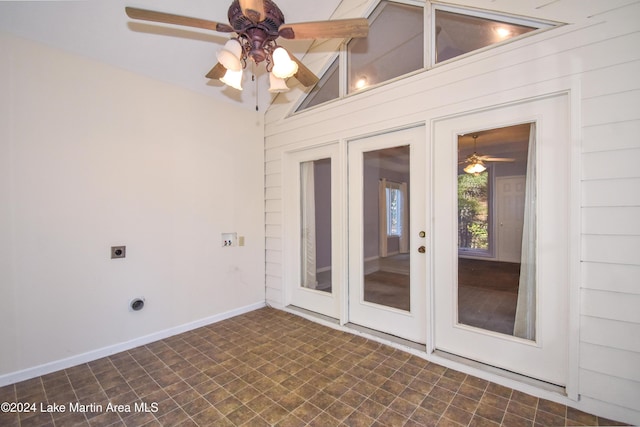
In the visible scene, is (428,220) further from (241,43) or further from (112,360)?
(112,360)

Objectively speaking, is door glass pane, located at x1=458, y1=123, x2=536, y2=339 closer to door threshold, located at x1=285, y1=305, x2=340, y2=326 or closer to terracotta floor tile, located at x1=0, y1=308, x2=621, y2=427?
terracotta floor tile, located at x1=0, y1=308, x2=621, y2=427

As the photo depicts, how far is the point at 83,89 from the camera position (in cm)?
245

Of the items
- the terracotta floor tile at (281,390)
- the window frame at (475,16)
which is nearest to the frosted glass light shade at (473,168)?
the window frame at (475,16)

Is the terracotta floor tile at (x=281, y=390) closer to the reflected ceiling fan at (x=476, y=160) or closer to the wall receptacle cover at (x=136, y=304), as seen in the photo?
the wall receptacle cover at (x=136, y=304)

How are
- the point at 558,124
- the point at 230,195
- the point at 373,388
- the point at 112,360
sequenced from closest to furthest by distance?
the point at 558,124, the point at 373,388, the point at 112,360, the point at 230,195

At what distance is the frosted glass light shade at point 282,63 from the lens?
175 centimetres

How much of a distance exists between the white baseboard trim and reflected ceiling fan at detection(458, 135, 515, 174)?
10.1 feet

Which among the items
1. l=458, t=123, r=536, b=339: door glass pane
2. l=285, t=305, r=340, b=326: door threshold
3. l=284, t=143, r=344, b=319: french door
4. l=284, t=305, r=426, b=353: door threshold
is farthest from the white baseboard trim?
l=458, t=123, r=536, b=339: door glass pane

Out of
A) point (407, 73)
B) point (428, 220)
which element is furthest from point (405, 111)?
point (428, 220)

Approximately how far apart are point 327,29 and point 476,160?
66.8 inches

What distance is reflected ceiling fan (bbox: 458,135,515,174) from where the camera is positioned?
7.71 feet

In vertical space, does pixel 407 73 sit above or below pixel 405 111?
above

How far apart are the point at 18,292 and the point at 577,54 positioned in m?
4.36

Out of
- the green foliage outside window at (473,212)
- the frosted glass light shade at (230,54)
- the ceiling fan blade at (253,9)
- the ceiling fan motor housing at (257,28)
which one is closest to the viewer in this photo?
the ceiling fan blade at (253,9)
